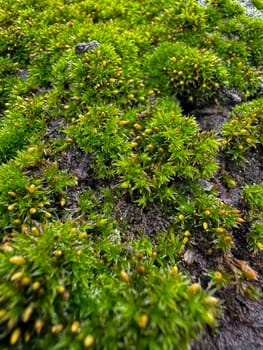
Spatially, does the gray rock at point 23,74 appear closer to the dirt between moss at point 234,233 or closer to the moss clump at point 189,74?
the dirt between moss at point 234,233

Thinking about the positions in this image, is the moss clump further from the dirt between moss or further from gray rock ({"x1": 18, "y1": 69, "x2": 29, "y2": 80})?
gray rock ({"x1": 18, "y1": 69, "x2": 29, "y2": 80})

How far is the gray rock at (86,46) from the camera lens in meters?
4.64

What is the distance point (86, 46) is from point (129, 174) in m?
2.05

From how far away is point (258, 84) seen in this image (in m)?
4.90

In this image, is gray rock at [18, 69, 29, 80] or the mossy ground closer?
the mossy ground

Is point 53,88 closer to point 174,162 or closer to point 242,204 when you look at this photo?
point 174,162

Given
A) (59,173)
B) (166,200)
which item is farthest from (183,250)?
(59,173)

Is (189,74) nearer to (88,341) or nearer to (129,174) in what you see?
(129,174)

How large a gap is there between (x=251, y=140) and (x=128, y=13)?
2.97 metres

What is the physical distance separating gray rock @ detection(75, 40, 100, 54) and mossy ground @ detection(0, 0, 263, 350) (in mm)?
55

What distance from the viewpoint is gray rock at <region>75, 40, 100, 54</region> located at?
464cm

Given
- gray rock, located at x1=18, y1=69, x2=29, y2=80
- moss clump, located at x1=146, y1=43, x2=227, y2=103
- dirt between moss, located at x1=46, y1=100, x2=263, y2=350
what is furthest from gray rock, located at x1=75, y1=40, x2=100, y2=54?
dirt between moss, located at x1=46, y1=100, x2=263, y2=350

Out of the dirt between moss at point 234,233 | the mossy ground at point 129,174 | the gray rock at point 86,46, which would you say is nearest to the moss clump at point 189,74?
the mossy ground at point 129,174

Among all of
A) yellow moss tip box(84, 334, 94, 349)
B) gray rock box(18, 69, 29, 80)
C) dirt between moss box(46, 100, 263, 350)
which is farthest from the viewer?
gray rock box(18, 69, 29, 80)
